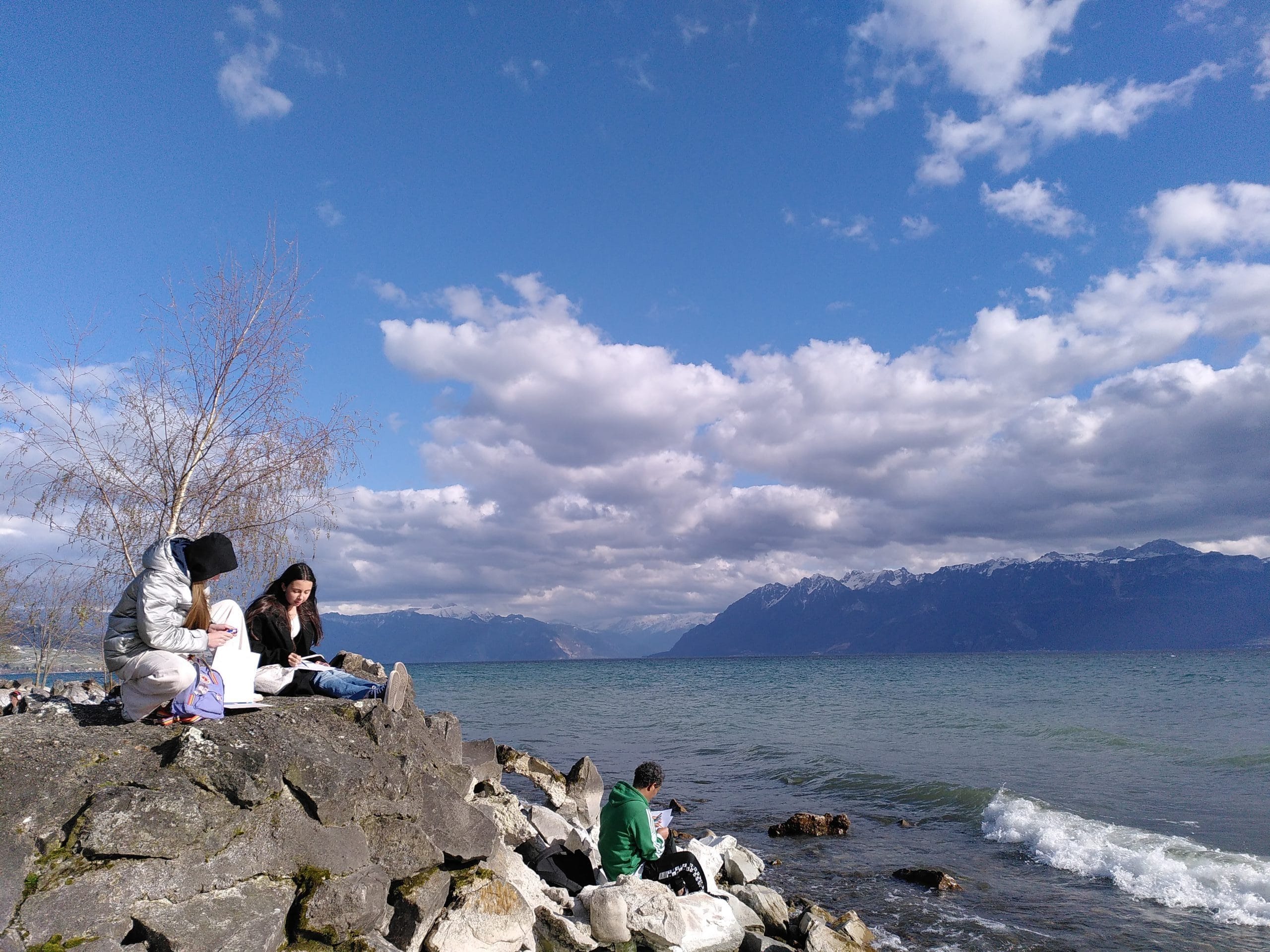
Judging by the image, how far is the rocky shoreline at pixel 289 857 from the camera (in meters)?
5.18

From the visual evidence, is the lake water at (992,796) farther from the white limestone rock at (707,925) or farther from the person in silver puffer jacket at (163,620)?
the person in silver puffer jacket at (163,620)

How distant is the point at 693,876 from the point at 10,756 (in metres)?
6.81

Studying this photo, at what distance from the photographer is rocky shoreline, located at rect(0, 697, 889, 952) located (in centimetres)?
518

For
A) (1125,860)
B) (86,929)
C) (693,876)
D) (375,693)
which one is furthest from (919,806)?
(86,929)

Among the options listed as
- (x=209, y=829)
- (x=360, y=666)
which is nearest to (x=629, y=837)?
(x=209, y=829)

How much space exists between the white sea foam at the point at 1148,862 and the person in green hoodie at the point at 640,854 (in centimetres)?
857

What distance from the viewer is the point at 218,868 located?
5.70 m

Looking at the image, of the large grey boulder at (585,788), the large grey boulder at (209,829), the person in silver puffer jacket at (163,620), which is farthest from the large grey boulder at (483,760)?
the person in silver puffer jacket at (163,620)

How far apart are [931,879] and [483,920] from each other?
8.97 m

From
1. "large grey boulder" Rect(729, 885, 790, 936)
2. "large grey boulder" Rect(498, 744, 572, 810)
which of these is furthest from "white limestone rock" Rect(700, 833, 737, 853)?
"large grey boulder" Rect(498, 744, 572, 810)

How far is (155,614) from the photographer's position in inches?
236

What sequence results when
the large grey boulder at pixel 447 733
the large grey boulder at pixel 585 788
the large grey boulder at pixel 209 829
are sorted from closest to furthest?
the large grey boulder at pixel 209 829 < the large grey boulder at pixel 447 733 < the large grey boulder at pixel 585 788

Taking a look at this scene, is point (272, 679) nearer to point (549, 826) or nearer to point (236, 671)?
point (236, 671)

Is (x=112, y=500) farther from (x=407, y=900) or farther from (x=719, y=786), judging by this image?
(x=719, y=786)
